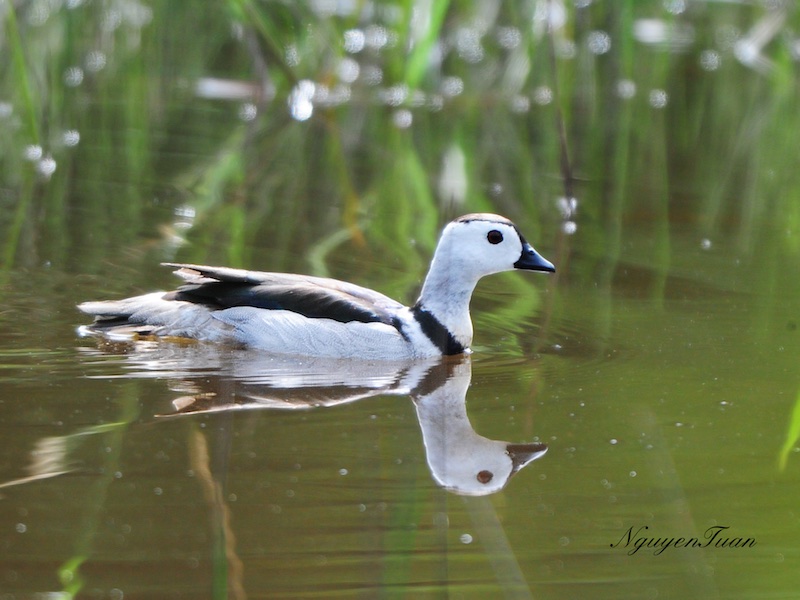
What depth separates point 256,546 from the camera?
4809 millimetres

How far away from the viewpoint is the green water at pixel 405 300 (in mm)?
4922

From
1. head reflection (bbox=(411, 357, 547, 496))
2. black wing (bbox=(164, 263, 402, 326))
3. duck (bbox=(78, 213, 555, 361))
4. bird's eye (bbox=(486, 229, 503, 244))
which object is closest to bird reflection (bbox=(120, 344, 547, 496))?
head reflection (bbox=(411, 357, 547, 496))

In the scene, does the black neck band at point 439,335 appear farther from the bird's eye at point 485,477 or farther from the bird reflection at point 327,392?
the bird's eye at point 485,477

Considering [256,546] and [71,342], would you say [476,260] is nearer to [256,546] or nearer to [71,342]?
[71,342]

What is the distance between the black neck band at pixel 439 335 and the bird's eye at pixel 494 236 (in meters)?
0.60

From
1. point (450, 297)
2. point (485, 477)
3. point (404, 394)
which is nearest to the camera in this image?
point (485, 477)

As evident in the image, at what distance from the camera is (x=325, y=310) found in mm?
7801

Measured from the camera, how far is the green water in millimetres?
4922

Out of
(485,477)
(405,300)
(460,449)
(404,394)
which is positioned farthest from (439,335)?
(485,477)

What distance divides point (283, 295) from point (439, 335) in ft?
3.17

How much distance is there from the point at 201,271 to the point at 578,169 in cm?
640

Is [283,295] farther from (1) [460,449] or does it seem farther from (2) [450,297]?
(1) [460,449]

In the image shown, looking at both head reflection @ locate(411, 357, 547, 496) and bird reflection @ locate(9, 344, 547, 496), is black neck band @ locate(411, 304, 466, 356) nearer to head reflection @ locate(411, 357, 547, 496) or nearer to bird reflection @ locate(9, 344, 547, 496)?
bird reflection @ locate(9, 344, 547, 496)

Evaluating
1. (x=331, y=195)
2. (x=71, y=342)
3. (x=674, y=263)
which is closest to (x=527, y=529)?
(x=71, y=342)
